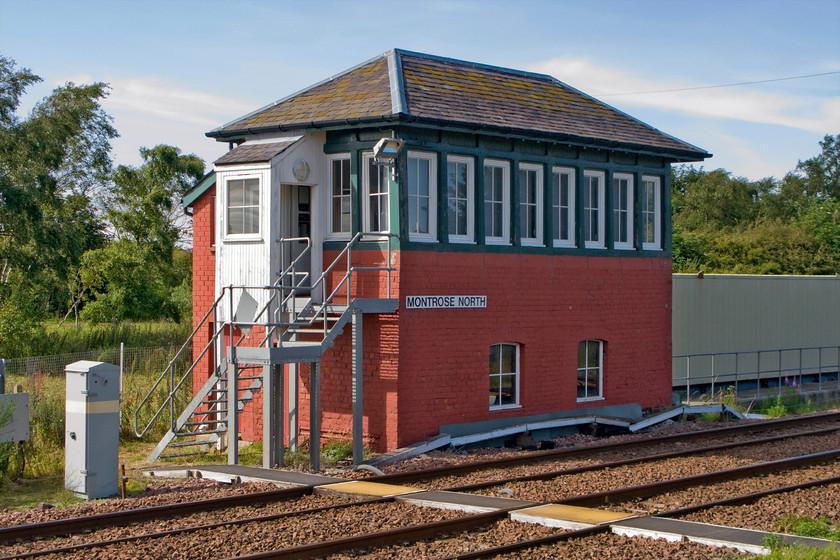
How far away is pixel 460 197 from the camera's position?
1681 centimetres

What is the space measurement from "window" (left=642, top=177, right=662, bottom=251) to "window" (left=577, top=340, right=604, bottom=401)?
2.53 metres

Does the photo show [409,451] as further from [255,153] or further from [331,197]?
[255,153]

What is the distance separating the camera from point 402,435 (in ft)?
51.4

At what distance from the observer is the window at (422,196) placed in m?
16.0

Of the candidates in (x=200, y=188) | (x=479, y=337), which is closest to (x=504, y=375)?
(x=479, y=337)

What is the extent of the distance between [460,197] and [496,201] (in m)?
0.96

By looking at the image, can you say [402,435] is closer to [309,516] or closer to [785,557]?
[309,516]

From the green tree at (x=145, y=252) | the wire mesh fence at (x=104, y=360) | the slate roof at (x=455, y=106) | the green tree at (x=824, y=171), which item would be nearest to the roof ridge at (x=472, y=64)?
the slate roof at (x=455, y=106)

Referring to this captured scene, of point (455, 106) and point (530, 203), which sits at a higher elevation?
point (455, 106)

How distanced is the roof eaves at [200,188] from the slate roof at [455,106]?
0.89 meters

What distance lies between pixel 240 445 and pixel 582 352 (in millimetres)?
6729

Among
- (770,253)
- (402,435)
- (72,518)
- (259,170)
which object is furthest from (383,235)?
(770,253)

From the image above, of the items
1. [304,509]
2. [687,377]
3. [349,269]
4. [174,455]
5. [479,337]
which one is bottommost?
[174,455]

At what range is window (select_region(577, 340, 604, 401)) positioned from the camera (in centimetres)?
1919
